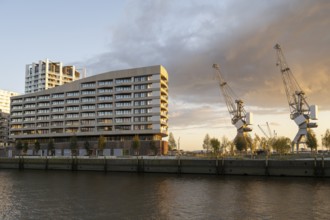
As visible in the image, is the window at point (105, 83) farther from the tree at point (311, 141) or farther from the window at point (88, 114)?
the tree at point (311, 141)

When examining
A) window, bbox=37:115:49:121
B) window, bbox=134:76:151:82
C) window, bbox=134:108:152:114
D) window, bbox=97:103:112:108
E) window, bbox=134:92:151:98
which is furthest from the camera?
window, bbox=37:115:49:121

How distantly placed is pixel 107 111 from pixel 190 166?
254ft

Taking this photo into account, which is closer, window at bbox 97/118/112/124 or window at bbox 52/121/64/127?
window at bbox 97/118/112/124

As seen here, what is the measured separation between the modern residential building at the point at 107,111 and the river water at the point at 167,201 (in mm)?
81284

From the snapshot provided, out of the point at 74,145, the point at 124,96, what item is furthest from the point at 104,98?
the point at 74,145

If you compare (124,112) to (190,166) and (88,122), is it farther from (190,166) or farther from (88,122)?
(190,166)

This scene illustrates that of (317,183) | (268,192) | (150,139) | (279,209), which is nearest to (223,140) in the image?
(150,139)

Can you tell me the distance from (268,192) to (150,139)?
97374 mm

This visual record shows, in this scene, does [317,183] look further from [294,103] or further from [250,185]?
[294,103]

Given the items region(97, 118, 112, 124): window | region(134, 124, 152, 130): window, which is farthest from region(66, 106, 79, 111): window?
region(134, 124, 152, 130): window

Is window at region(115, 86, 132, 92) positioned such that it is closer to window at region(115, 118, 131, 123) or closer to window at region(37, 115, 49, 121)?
window at region(115, 118, 131, 123)

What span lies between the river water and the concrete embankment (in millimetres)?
12032

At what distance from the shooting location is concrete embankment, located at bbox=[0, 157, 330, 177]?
80.6 metres

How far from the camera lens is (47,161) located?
377 ft
